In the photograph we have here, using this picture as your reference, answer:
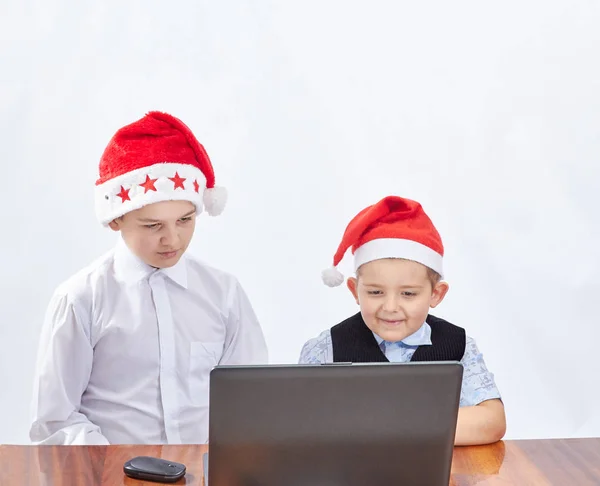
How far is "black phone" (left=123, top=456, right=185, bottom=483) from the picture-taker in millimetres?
1658

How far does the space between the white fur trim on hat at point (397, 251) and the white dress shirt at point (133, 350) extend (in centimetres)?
48

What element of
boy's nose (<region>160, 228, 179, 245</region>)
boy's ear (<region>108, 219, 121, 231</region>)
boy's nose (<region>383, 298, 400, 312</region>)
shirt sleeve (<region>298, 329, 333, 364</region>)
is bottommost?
shirt sleeve (<region>298, 329, 333, 364</region>)

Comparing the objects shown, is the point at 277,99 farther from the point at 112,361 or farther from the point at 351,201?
the point at 112,361

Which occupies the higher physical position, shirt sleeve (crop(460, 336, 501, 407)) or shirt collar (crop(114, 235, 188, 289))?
shirt collar (crop(114, 235, 188, 289))

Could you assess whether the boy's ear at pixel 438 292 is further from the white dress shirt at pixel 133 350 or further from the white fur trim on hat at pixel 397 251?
the white dress shirt at pixel 133 350

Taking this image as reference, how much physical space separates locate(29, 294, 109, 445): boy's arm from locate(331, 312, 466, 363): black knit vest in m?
0.60

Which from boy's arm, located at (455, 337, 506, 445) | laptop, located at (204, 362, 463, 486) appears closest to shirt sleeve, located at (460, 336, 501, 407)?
boy's arm, located at (455, 337, 506, 445)

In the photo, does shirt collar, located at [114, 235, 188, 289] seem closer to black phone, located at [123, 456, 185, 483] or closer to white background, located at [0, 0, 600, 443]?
black phone, located at [123, 456, 185, 483]

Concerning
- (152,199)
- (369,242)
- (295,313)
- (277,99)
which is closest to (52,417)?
(152,199)

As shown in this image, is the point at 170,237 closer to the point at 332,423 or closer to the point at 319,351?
the point at 319,351

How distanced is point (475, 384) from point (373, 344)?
258 millimetres

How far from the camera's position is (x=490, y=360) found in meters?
3.36

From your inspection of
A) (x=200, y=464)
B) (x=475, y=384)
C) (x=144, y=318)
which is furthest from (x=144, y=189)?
(x=475, y=384)

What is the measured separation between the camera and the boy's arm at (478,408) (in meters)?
1.86
